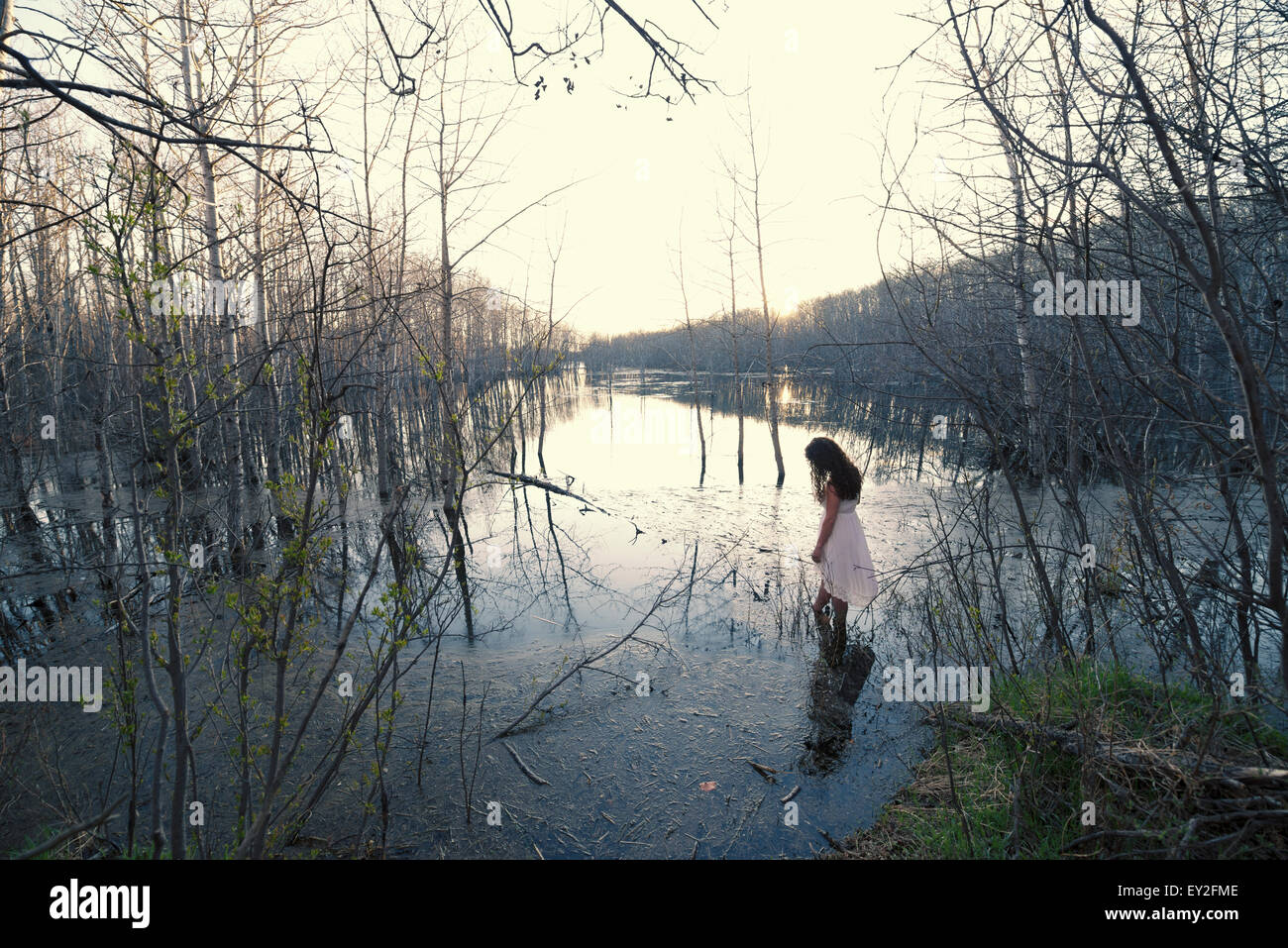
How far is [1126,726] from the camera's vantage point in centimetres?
304

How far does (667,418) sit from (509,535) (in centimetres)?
1665

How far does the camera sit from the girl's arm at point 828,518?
16.4ft

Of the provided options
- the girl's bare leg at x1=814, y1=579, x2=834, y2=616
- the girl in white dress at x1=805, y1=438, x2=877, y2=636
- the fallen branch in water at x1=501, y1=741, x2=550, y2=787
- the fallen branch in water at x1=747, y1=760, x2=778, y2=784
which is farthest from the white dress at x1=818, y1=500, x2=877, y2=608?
the fallen branch in water at x1=501, y1=741, x2=550, y2=787

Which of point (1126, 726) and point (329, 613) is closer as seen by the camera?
point (1126, 726)

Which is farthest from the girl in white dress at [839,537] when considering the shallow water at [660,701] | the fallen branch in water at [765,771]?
the fallen branch in water at [765,771]

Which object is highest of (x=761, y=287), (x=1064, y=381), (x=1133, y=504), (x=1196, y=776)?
(x=761, y=287)

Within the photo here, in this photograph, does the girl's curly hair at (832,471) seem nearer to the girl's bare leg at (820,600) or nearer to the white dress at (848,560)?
the white dress at (848,560)

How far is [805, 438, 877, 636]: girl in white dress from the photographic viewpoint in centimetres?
497

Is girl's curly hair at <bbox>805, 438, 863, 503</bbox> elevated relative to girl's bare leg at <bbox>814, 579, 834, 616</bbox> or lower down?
elevated

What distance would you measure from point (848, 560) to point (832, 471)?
0.79 metres

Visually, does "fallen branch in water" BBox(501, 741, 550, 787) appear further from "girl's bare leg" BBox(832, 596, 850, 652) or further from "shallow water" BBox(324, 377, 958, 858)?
"girl's bare leg" BBox(832, 596, 850, 652)

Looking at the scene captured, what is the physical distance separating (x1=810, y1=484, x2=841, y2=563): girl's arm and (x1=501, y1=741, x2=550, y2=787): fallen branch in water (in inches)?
107
